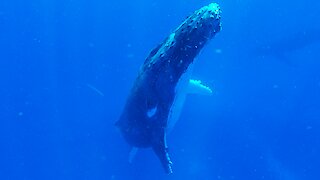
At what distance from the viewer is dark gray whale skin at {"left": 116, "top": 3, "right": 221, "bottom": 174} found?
5.69 metres

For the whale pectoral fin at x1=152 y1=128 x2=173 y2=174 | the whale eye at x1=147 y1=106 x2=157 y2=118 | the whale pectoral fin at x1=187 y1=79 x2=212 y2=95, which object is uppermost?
the whale pectoral fin at x1=187 y1=79 x2=212 y2=95

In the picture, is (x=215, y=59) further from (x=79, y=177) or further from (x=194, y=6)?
(x=79, y=177)

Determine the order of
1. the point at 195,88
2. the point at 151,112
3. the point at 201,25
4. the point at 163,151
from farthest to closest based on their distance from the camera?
the point at 195,88
the point at 163,151
the point at 151,112
the point at 201,25

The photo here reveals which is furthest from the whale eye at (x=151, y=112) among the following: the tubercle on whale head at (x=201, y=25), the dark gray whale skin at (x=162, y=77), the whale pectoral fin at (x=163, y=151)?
the tubercle on whale head at (x=201, y=25)

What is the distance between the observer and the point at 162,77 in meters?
6.50

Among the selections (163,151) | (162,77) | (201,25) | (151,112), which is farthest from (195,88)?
(201,25)

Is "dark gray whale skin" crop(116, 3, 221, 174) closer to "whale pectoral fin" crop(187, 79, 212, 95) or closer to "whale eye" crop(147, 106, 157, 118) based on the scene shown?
"whale eye" crop(147, 106, 157, 118)

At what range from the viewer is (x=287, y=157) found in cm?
1522

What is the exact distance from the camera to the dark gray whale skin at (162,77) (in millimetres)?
5691

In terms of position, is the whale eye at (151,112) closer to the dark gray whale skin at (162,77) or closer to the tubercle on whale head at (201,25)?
the dark gray whale skin at (162,77)

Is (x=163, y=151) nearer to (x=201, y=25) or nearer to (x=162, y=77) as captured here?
(x=162, y=77)

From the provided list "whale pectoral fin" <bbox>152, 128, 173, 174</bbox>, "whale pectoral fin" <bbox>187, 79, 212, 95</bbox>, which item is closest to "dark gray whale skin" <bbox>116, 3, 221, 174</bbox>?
"whale pectoral fin" <bbox>152, 128, 173, 174</bbox>

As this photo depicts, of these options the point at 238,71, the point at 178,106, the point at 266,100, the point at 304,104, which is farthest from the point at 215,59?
the point at 178,106

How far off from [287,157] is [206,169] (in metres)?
3.15
